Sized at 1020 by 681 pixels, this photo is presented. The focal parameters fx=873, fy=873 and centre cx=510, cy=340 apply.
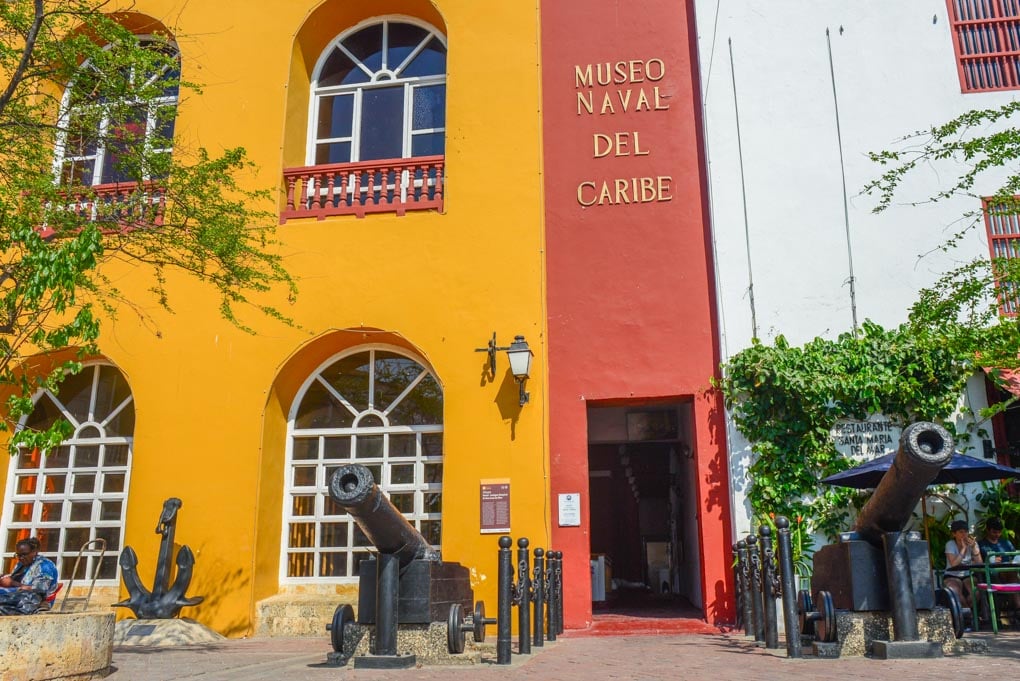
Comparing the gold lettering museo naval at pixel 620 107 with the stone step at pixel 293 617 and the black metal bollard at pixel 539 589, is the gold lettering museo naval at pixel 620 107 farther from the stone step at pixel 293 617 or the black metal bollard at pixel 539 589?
the stone step at pixel 293 617

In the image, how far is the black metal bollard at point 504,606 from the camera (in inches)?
254

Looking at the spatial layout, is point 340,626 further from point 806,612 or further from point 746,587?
point 746,587

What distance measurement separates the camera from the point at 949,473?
8500mm

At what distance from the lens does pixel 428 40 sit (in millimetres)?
12109

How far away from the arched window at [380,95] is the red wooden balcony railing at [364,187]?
491 mm

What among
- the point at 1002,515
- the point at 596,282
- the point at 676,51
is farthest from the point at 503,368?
the point at 1002,515

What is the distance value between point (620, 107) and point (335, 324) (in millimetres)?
4455

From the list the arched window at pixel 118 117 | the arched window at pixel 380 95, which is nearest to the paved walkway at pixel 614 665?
the arched window at pixel 118 117

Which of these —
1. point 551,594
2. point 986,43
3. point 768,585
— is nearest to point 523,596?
point 551,594

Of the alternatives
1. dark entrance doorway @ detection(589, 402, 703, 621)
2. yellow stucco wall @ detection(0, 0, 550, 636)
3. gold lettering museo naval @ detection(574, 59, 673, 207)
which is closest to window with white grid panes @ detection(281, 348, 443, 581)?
yellow stucco wall @ detection(0, 0, 550, 636)

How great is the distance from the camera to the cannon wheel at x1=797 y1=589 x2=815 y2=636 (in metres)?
6.76

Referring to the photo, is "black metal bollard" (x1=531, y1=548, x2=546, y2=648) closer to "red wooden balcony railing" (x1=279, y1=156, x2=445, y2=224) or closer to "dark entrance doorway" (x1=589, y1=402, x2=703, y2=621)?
"dark entrance doorway" (x1=589, y1=402, x2=703, y2=621)

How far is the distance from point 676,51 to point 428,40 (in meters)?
3.44

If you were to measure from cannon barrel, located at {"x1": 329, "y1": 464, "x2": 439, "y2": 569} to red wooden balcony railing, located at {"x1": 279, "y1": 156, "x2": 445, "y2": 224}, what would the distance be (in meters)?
5.23
